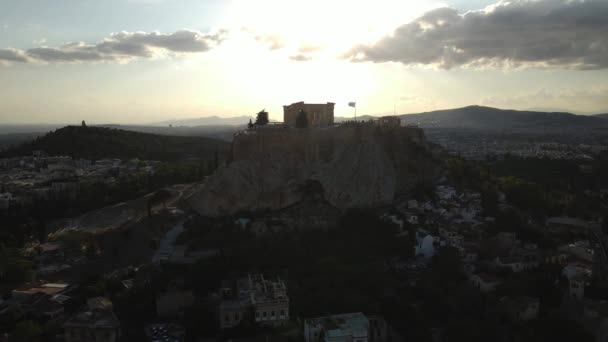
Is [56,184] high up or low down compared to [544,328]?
up

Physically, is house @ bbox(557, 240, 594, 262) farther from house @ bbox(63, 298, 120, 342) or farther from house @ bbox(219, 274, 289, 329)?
house @ bbox(63, 298, 120, 342)

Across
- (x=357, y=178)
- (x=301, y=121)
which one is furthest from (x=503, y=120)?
(x=357, y=178)

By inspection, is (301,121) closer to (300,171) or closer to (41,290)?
(300,171)

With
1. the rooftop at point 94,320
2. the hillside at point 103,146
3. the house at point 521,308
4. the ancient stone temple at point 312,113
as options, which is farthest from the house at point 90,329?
the hillside at point 103,146

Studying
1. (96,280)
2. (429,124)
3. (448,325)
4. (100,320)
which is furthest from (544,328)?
(429,124)

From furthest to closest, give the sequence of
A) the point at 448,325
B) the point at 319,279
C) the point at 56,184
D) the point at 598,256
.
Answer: the point at 56,184, the point at 598,256, the point at 319,279, the point at 448,325

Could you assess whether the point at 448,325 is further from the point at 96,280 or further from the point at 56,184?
the point at 56,184
